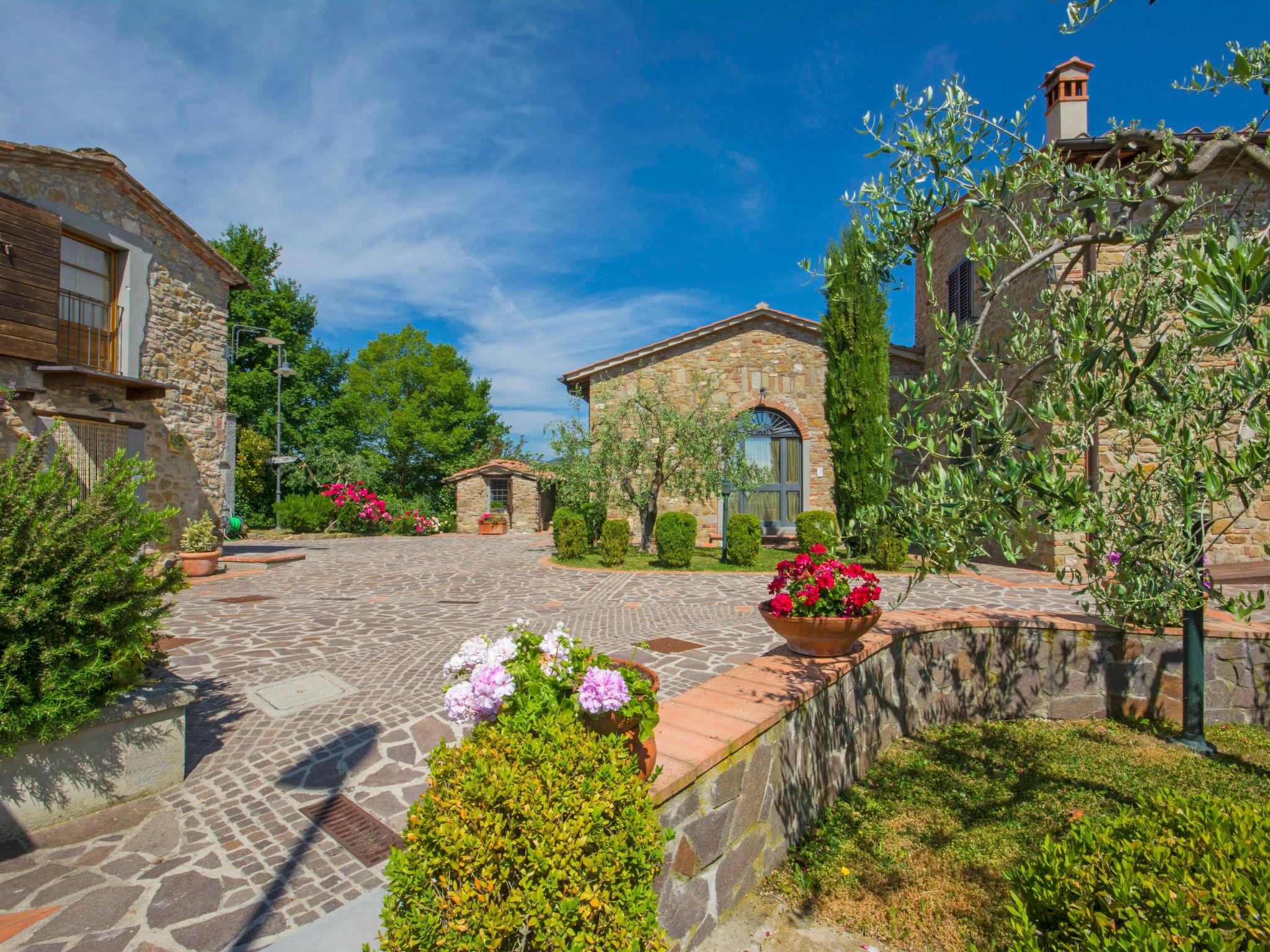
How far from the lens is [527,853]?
5.86 ft

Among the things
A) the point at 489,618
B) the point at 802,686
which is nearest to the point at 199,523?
the point at 489,618

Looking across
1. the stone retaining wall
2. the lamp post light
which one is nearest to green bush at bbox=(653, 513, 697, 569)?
the lamp post light

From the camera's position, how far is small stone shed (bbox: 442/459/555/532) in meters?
22.6

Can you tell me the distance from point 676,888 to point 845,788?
89.1 inches

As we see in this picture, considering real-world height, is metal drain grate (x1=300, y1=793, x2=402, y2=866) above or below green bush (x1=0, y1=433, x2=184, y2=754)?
below

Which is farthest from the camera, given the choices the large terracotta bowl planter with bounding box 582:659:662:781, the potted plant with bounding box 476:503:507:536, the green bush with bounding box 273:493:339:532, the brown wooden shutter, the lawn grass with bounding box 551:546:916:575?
the potted plant with bounding box 476:503:507:536

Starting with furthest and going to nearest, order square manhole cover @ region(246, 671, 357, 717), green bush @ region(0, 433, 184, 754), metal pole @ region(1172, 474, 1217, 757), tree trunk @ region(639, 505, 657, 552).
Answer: tree trunk @ region(639, 505, 657, 552), metal pole @ region(1172, 474, 1217, 757), square manhole cover @ region(246, 671, 357, 717), green bush @ region(0, 433, 184, 754)

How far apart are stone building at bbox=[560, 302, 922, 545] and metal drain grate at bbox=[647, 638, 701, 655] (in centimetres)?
962

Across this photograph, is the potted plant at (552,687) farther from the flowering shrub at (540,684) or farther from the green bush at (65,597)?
the green bush at (65,597)

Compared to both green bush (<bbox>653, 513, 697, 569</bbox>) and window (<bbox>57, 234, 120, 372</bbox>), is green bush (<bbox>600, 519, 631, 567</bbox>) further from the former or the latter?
window (<bbox>57, 234, 120, 372</bbox>)

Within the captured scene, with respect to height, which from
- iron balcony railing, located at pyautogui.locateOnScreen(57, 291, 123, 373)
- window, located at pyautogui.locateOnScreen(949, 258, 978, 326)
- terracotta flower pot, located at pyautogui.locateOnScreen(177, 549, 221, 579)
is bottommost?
terracotta flower pot, located at pyautogui.locateOnScreen(177, 549, 221, 579)

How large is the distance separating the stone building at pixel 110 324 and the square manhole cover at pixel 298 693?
232 inches

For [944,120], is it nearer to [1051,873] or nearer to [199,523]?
[1051,873]

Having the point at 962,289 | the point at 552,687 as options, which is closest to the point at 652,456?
the point at 962,289
